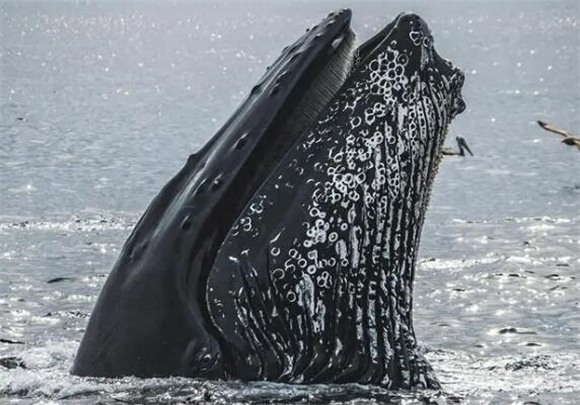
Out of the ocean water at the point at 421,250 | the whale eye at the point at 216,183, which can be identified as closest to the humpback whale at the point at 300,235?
the whale eye at the point at 216,183

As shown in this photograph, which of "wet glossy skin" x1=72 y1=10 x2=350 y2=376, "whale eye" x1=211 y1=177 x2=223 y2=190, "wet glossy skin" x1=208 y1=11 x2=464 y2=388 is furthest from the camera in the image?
"whale eye" x1=211 y1=177 x2=223 y2=190

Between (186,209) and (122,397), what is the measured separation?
948mm

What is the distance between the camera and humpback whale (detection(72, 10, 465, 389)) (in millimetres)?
6758

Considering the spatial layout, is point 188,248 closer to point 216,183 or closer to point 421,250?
point 216,183

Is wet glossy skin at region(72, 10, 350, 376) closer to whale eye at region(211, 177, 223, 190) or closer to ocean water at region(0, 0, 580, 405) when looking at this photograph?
whale eye at region(211, 177, 223, 190)

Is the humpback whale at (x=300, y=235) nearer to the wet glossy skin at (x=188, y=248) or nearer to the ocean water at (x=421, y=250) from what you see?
the wet glossy skin at (x=188, y=248)

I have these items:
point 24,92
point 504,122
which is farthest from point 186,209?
point 24,92

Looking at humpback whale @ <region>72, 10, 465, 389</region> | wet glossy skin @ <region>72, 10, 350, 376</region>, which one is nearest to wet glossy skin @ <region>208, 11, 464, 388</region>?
humpback whale @ <region>72, 10, 465, 389</region>

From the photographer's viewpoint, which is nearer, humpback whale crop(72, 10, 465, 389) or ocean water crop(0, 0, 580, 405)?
humpback whale crop(72, 10, 465, 389)

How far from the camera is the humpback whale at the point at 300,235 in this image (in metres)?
6.76

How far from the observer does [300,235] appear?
22.5 ft

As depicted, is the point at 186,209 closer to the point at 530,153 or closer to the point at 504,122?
the point at 530,153

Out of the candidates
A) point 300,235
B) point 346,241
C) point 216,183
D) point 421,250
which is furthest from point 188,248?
point 421,250

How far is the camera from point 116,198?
26656 millimetres
